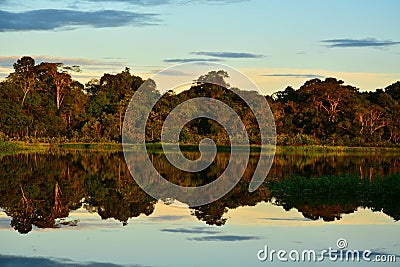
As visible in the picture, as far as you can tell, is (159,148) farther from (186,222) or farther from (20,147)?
(186,222)

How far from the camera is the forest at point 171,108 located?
4734cm

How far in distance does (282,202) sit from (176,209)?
7.83 feet

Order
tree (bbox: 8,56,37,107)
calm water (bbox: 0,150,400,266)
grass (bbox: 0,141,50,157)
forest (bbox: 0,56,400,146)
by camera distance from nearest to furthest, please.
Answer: calm water (bbox: 0,150,400,266), grass (bbox: 0,141,50,157), forest (bbox: 0,56,400,146), tree (bbox: 8,56,37,107)

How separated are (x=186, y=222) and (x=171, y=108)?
3730 centimetres

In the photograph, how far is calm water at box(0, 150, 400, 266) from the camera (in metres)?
10.1

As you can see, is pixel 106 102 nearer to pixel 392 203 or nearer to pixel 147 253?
pixel 392 203

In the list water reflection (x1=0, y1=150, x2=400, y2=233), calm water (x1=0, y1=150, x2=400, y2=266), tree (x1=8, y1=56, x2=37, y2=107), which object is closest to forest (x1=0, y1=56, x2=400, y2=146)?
tree (x1=8, y1=56, x2=37, y2=107)

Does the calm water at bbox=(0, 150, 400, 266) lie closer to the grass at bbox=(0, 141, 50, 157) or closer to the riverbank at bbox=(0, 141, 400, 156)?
the grass at bbox=(0, 141, 50, 157)

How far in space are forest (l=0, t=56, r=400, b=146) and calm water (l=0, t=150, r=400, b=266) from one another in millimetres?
27585

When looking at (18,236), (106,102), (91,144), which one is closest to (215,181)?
(18,236)

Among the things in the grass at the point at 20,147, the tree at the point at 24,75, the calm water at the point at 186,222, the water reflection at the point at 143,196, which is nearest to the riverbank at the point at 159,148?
the grass at the point at 20,147

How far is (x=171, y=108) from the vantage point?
50.3 meters

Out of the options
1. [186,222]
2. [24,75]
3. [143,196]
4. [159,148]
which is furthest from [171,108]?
[186,222]

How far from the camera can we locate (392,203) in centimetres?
1505
